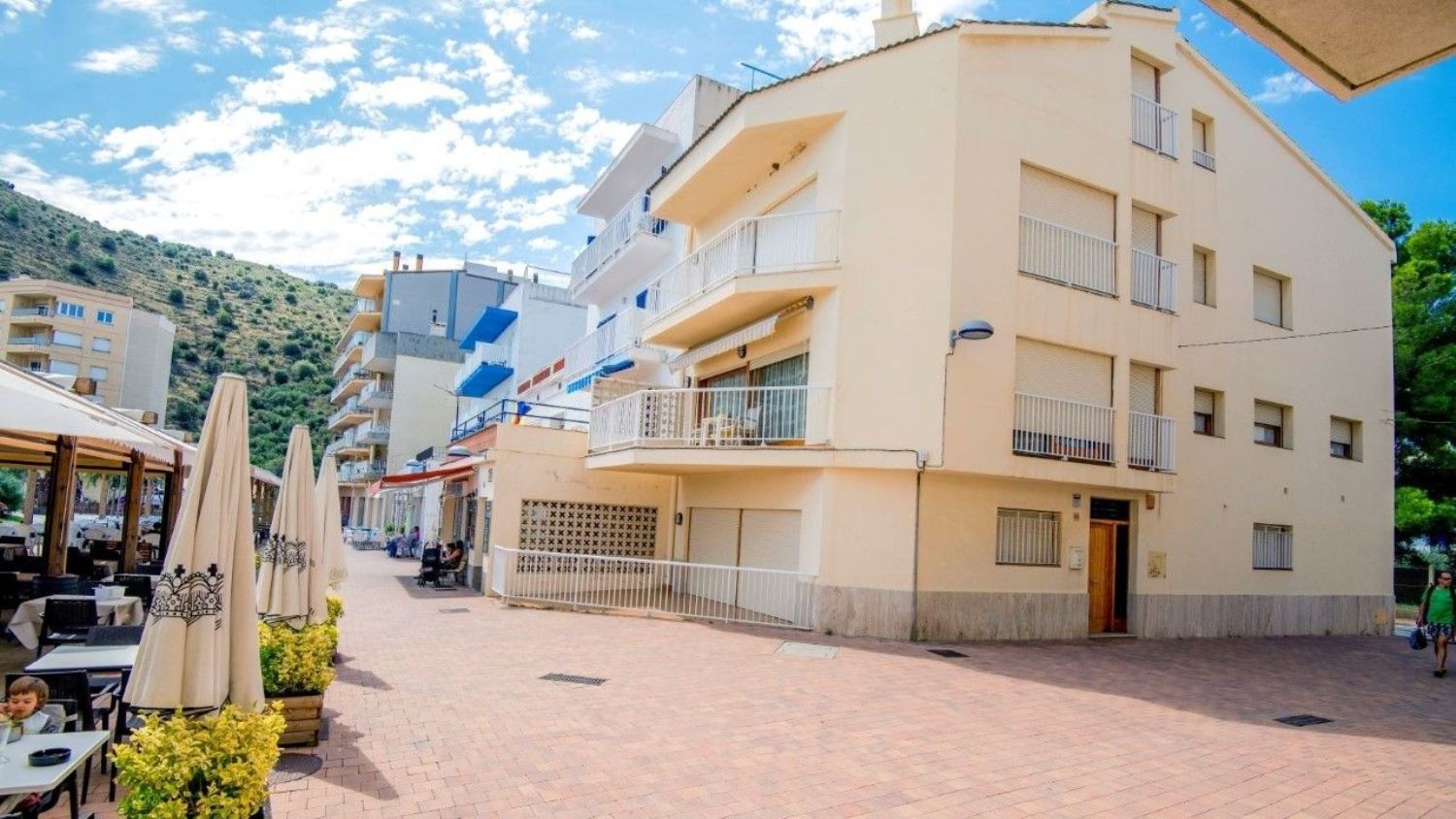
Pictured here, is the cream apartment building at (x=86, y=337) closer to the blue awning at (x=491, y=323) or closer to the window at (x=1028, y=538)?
the blue awning at (x=491, y=323)

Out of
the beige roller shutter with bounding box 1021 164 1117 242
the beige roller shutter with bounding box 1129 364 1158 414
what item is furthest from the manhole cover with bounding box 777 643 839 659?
the beige roller shutter with bounding box 1021 164 1117 242

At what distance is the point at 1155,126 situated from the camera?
54.7 feet

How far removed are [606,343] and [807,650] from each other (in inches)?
526

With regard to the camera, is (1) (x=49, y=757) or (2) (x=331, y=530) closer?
(1) (x=49, y=757)

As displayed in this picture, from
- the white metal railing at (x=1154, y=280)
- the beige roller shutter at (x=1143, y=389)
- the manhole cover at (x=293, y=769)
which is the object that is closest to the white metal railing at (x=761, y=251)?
the white metal railing at (x=1154, y=280)

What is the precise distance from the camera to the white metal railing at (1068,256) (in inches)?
576

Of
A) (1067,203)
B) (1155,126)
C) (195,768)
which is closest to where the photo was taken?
(195,768)

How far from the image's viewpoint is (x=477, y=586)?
19.0 metres

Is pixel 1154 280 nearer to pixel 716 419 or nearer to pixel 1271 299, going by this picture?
pixel 1271 299

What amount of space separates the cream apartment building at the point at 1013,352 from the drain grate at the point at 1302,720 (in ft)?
16.9

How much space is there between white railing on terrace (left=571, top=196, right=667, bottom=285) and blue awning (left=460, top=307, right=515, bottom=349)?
9556 millimetres

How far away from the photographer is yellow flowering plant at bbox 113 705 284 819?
3.96 m

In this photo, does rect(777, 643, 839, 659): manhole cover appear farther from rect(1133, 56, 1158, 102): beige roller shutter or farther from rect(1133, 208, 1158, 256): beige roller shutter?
rect(1133, 56, 1158, 102): beige roller shutter

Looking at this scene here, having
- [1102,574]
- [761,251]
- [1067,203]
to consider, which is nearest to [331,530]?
[761,251]
